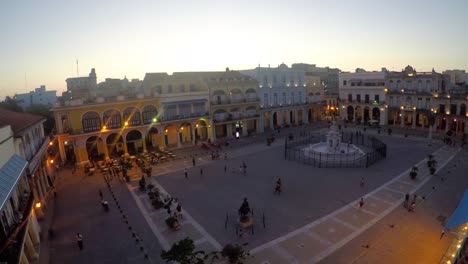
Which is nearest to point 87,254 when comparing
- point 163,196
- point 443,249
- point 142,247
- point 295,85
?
point 142,247

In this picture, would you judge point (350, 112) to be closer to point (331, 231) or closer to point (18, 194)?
point (331, 231)

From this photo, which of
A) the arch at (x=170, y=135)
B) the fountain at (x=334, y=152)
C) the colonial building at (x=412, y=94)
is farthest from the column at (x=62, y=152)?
the colonial building at (x=412, y=94)

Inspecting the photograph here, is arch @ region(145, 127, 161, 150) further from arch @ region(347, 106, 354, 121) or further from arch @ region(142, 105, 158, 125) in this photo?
arch @ region(347, 106, 354, 121)

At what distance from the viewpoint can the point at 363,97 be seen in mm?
61281

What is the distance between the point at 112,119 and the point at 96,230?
Result: 23.0m

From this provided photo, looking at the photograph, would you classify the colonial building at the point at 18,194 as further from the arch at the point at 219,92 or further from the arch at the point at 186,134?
the arch at the point at 219,92

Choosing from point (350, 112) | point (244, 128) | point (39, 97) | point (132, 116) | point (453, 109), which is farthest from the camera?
point (39, 97)

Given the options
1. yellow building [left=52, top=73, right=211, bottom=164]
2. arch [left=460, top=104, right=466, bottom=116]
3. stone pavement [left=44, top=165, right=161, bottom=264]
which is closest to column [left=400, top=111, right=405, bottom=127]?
arch [left=460, top=104, right=466, bottom=116]

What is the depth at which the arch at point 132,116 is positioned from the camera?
4141 cm

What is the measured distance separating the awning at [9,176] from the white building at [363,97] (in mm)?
55429

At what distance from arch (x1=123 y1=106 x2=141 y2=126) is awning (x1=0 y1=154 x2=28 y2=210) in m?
23.6

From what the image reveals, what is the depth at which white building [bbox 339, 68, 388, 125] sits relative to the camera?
58188 millimetres

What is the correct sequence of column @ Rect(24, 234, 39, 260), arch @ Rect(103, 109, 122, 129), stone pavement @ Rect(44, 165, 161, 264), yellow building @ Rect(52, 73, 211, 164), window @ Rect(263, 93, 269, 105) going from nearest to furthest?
column @ Rect(24, 234, 39, 260)
stone pavement @ Rect(44, 165, 161, 264)
yellow building @ Rect(52, 73, 211, 164)
arch @ Rect(103, 109, 122, 129)
window @ Rect(263, 93, 269, 105)

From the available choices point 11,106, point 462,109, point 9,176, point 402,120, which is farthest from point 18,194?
point 402,120
